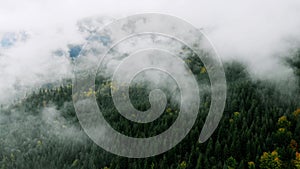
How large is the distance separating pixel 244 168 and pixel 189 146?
31.4 metres

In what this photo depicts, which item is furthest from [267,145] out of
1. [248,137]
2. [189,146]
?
[189,146]

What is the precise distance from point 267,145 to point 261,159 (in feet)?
44.6

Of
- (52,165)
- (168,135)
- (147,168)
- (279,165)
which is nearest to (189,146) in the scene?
(168,135)

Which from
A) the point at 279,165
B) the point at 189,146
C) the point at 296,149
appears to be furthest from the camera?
the point at 189,146

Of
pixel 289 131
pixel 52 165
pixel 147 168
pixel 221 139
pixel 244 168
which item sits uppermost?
pixel 289 131

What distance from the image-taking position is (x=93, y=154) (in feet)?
643

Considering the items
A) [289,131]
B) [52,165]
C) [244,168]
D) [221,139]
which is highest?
[289,131]

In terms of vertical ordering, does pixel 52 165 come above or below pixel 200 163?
below

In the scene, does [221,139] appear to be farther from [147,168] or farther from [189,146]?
[147,168]

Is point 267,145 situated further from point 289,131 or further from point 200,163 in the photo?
point 200,163

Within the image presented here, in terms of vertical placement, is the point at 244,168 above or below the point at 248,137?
below

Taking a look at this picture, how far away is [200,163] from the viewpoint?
16700cm

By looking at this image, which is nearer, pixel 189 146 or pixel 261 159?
pixel 261 159

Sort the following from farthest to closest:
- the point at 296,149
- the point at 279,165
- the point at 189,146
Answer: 1. the point at 189,146
2. the point at 296,149
3. the point at 279,165
